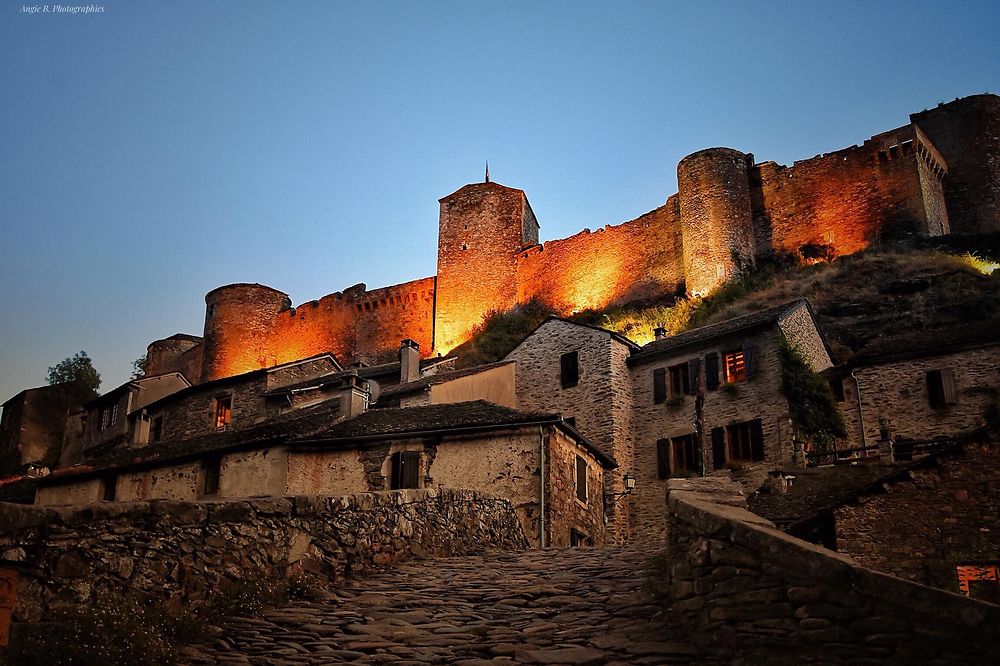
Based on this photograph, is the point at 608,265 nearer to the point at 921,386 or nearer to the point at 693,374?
the point at 693,374

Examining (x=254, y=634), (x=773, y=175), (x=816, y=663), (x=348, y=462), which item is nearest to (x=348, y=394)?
(x=348, y=462)

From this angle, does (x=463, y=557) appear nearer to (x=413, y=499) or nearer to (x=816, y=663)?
(x=413, y=499)

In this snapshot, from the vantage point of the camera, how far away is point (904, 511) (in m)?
15.7

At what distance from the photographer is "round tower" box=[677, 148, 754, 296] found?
46750mm

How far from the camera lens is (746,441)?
2672 cm

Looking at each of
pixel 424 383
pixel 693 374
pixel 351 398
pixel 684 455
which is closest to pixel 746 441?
pixel 684 455

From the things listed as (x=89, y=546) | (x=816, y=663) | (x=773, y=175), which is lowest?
(x=816, y=663)

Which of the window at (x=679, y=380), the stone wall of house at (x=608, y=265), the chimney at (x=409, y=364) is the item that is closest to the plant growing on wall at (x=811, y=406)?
the window at (x=679, y=380)

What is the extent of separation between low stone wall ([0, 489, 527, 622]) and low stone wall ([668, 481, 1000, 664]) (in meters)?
3.75

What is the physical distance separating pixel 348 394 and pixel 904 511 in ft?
44.8

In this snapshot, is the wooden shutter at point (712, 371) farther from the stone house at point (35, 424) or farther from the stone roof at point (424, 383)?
the stone house at point (35, 424)

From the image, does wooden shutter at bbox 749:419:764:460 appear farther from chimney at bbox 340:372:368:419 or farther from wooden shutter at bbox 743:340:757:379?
chimney at bbox 340:372:368:419

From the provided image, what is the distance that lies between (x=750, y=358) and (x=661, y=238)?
24.9 m

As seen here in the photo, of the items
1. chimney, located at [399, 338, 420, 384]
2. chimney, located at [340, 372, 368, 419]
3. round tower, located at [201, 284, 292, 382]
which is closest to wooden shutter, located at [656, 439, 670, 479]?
chimney, located at [399, 338, 420, 384]
